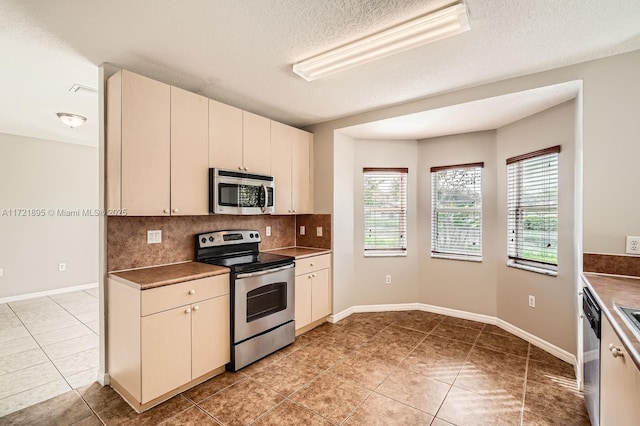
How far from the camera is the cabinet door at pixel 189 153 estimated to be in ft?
8.39

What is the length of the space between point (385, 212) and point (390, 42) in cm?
260

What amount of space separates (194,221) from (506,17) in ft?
9.80

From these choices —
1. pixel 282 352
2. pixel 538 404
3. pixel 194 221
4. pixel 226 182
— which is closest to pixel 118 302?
pixel 194 221

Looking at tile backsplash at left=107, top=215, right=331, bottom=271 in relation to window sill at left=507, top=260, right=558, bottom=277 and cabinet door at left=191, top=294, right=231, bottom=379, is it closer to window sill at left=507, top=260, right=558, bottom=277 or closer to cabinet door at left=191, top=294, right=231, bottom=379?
cabinet door at left=191, top=294, right=231, bottom=379

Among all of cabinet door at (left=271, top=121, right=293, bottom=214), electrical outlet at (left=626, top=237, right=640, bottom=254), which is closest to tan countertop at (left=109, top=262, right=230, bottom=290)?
cabinet door at (left=271, top=121, right=293, bottom=214)

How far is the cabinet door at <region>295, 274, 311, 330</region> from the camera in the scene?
3.35 metres

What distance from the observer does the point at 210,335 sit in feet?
8.18

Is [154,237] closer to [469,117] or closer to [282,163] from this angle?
[282,163]

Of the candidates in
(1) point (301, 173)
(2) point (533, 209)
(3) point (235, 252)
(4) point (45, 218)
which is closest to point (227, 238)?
(3) point (235, 252)

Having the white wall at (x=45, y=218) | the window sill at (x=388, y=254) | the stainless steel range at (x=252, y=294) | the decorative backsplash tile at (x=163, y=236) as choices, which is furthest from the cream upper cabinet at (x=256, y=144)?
the white wall at (x=45, y=218)

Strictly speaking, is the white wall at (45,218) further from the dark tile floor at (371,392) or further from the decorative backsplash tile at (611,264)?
the decorative backsplash tile at (611,264)

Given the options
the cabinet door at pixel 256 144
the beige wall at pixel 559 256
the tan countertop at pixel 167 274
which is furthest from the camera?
the cabinet door at pixel 256 144

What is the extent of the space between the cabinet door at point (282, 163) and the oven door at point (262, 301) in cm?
83

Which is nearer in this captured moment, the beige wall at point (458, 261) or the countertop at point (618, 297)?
the countertop at point (618, 297)
